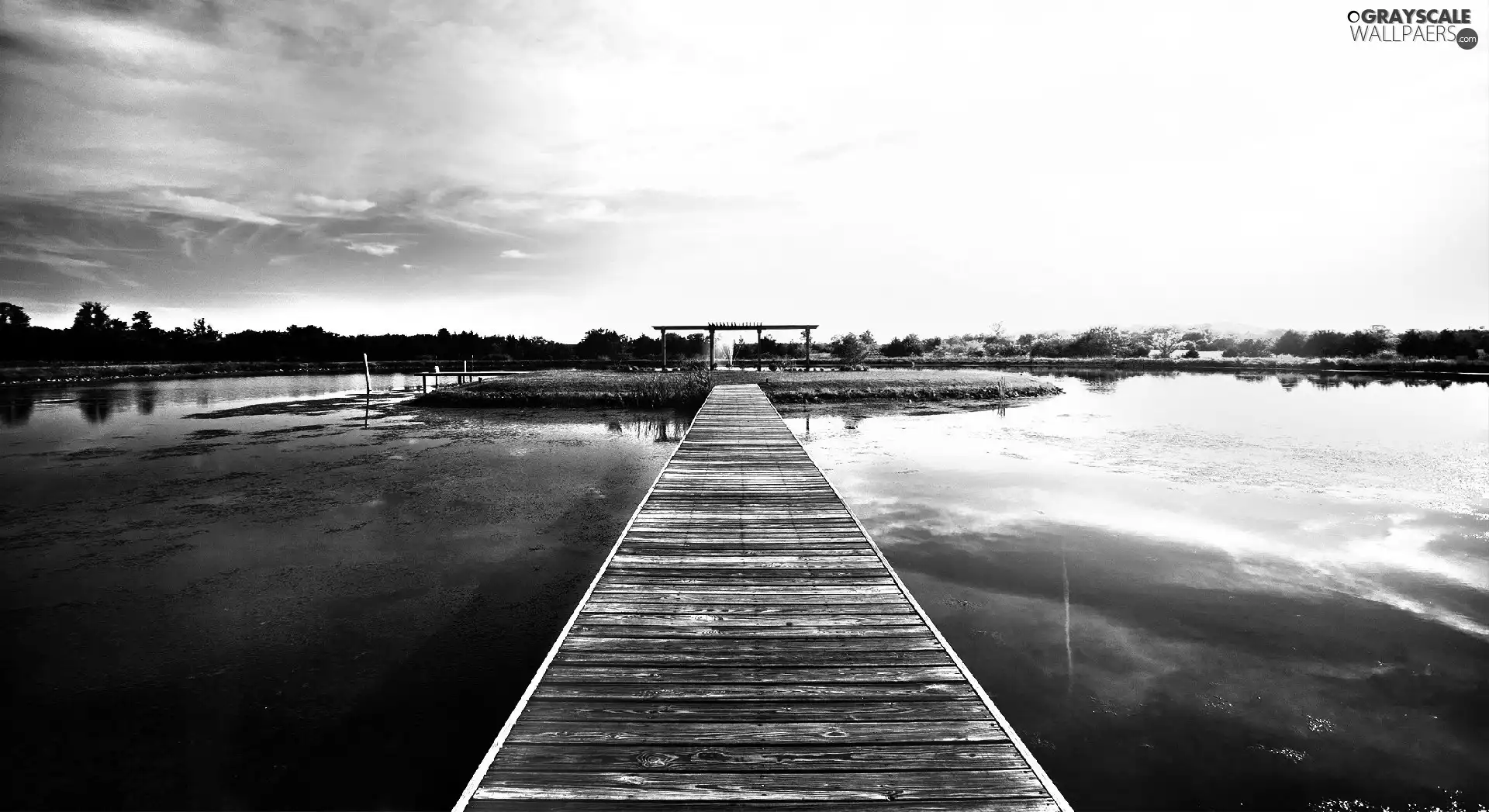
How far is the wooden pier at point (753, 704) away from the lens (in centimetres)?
260

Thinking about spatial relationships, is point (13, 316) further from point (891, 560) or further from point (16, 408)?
point (891, 560)

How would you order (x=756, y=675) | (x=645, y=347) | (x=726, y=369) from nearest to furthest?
(x=756, y=675) → (x=726, y=369) → (x=645, y=347)

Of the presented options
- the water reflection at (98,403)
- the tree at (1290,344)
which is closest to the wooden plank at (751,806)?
the water reflection at (98,403)

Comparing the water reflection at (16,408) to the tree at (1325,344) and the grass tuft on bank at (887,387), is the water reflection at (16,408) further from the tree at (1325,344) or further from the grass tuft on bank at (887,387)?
the tree at (1325,344)

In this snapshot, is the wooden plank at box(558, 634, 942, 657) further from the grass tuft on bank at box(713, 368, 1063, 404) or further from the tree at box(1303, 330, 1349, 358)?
the tree at box(1303, 330, 1349, 358)

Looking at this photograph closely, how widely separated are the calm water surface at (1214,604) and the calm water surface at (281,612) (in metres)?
4.24

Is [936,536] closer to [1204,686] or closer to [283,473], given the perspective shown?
[1204,686]

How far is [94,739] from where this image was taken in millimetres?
4094

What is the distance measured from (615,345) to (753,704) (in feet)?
177

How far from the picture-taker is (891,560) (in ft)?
23.6

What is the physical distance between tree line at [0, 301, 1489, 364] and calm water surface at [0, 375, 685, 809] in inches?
1250

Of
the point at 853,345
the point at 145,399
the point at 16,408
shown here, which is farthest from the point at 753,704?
the point at 853,345

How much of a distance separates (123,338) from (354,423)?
6137 centimetres

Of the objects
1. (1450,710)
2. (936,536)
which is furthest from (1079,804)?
(936,536)
